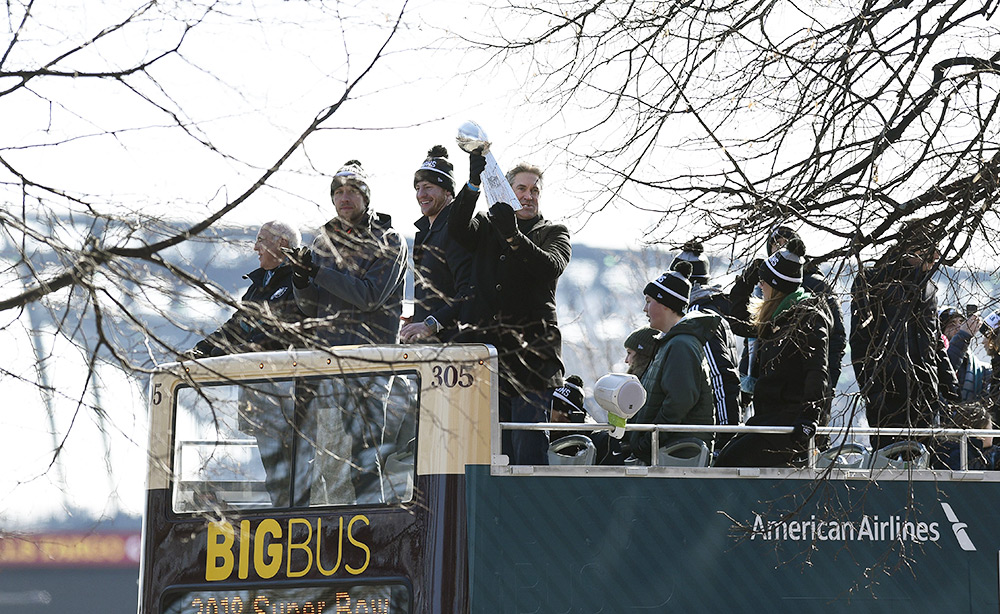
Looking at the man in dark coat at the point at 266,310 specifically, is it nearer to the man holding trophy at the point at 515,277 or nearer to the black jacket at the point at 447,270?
the black jacket at the point at 447,270

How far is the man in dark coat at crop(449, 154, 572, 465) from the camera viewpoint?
7297 millimetres

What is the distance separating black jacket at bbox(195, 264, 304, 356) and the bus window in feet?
1.67

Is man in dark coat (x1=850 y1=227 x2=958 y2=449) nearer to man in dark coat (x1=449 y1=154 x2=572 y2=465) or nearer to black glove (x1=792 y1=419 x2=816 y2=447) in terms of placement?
black glove (x1=792 y1=419 x2=816 y2=447)

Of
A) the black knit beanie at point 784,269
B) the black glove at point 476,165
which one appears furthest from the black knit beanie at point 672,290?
the black glove at point 476,165

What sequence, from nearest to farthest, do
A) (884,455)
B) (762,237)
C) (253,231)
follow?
1. (253,231)
2. (762,237)
3. (884,455)

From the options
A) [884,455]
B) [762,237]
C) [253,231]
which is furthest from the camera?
[884,455]

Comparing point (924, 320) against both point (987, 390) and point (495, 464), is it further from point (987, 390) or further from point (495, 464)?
point (495, 464)

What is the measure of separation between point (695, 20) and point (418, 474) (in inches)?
110

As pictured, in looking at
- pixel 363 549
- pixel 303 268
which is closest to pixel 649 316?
pixel 303 268

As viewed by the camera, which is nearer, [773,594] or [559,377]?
[773,594]

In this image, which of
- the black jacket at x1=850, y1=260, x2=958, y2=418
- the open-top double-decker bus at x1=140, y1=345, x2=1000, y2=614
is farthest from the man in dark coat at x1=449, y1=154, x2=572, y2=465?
the black jacket at x1=850, y1=260, x2=958, y2=418

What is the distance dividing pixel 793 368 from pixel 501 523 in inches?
69.8

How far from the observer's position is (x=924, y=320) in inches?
275

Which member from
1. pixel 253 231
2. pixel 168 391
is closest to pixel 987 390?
pixel 253 231
